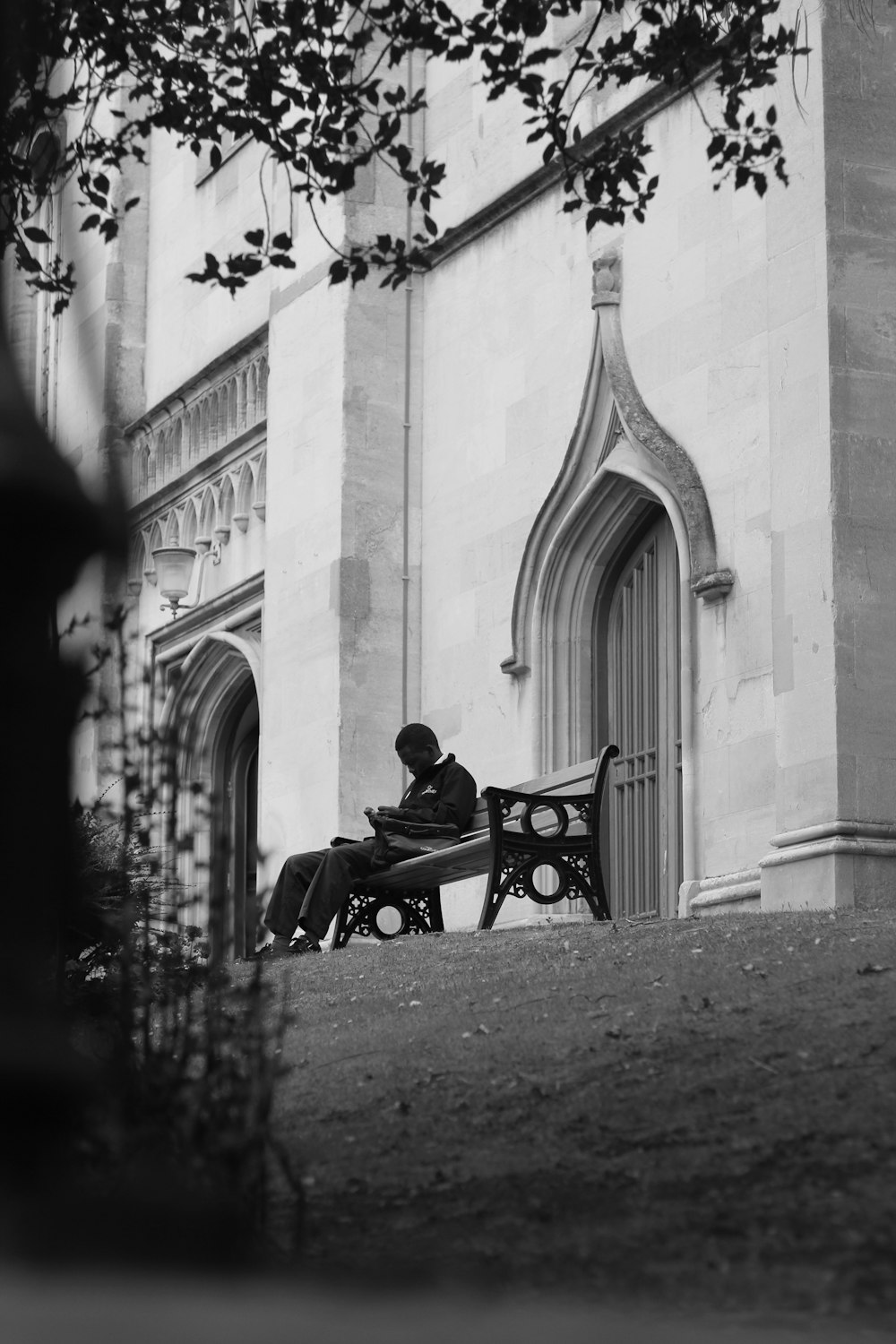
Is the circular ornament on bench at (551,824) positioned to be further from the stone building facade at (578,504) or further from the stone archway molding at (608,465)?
the stone archway molding at (608,465)

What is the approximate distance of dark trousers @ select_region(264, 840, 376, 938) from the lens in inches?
489

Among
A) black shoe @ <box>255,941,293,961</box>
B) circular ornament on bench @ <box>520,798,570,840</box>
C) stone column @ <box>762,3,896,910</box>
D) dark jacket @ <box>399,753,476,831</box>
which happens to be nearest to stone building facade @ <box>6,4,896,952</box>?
stone column @ <box>762,3,896,910</box>

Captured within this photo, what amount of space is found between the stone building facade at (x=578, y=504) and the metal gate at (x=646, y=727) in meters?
0.03

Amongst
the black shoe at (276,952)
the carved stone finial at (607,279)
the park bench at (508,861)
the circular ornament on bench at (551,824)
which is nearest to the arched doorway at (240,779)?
the carved stone finial at (607,279)

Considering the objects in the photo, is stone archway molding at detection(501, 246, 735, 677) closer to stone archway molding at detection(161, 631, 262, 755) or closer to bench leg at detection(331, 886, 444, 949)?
bench leg at detection(331, 886, 444, 949)

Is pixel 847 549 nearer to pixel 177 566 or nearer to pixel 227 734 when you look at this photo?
pixel 177 566

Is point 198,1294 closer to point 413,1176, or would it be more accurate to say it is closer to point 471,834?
point 413,1176

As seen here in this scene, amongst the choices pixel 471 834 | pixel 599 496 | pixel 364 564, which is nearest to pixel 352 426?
pixel 364 564

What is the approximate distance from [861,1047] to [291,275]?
13.2 m

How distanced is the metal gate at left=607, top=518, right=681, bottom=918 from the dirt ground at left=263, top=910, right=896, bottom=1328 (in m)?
5.13

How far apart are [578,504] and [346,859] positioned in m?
3.41

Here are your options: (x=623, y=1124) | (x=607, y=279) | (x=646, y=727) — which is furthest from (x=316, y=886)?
(x=623, y=1124)

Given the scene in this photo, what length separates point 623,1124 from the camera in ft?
17.6

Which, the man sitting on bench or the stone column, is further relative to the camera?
the man sitting on bench
